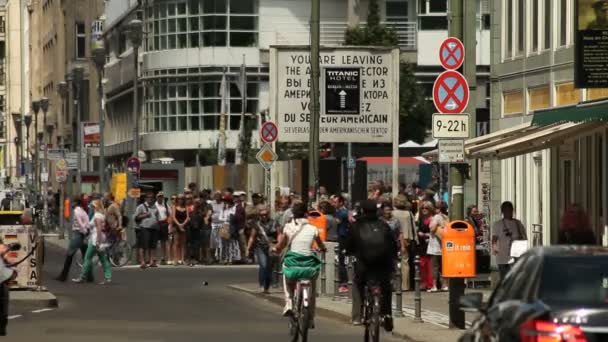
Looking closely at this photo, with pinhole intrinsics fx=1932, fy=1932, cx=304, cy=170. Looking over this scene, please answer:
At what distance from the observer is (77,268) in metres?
43.7

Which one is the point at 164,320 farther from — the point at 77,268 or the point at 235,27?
the point at 235,27

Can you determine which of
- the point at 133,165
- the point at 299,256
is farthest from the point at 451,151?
the point at 133,165

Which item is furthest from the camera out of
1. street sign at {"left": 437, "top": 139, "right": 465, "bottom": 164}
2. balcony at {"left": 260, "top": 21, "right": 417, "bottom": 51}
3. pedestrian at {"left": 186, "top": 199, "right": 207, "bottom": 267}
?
balcony at {"left": 260, "top": 21, "right": 417, "bottom": 51}

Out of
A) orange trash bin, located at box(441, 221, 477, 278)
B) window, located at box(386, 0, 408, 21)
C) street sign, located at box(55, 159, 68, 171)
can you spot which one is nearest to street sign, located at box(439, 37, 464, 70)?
orange trash bin, located at box(441, 221, 477, 278)

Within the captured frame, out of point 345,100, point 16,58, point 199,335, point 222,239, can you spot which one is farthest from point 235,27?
point 16,58

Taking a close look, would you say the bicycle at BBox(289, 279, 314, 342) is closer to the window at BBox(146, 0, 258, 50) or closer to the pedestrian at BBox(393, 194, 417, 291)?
the pedestrian at BBox(393, 194, 417, 291)

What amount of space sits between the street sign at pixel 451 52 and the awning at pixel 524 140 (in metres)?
5.30

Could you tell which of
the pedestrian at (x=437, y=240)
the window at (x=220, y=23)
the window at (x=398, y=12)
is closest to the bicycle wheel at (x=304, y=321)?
the pedestrian at (x=437, y=240)

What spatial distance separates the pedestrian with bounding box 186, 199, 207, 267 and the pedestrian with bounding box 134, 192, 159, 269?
99cm

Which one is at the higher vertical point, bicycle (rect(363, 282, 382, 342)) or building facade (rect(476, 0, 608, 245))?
building facade (rect(476, 0, 608, 245))

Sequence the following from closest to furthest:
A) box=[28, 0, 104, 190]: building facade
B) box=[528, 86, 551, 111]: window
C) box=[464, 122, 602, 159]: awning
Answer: box=[464, 122, 602, 159]: awning, box=[528, 86, 551, 111]: window, box=[28, 0, 104, 190]: building facade

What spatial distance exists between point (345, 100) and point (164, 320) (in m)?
12.4

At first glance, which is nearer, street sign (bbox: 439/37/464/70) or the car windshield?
the car windshield

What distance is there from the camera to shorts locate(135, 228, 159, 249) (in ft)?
148
